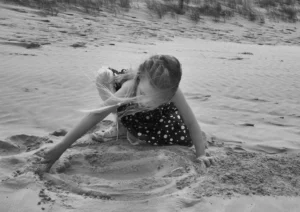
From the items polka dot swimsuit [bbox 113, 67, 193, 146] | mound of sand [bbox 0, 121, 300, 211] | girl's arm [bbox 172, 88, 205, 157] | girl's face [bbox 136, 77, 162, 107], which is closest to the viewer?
mound of sand [bbox 0, 121, 300, 211]

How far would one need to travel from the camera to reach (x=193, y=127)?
280 centimetres

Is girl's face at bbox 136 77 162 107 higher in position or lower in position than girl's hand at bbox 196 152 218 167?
higher

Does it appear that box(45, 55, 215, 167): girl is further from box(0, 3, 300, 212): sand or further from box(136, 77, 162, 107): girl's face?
box(0, 3, 300, 212): sand

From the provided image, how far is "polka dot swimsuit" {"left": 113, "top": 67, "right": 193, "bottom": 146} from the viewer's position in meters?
2.92

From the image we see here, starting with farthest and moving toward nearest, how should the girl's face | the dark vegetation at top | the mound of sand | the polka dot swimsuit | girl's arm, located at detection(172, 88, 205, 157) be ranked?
the dark vegetation at top < the polka dot swimsuit < girl's arm, located at detection(172, 88, 205, 157) < the girl's face < the mound of sand

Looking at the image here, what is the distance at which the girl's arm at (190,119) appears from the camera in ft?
8.93

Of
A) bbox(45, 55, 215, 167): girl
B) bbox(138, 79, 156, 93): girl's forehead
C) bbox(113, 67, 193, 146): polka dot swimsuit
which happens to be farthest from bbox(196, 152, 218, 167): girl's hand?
bbox(138, 79, 156, 93): girl's forehead

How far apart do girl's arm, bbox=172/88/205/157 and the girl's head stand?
0.27m

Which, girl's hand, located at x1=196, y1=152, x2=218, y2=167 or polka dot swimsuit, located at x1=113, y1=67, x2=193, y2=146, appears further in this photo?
polka dot swimsuit, located at x1=113, y1=67, x2=193, y2=146

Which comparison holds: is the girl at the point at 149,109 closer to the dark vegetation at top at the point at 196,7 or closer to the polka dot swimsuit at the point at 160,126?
the polka dot swimsuit at the point at 160,126

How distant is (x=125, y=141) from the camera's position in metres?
3.14

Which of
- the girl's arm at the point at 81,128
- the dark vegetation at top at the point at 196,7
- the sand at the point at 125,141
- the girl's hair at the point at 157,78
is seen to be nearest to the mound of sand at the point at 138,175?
the sand at the point at 125,141

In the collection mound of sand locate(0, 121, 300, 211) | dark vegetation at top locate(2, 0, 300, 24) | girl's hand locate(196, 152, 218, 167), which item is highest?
dark vegetation at top locate(2, 0, 300, 24)

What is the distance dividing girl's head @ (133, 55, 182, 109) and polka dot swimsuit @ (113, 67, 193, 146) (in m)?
0.42
